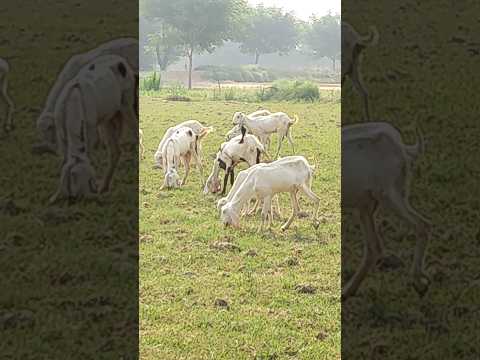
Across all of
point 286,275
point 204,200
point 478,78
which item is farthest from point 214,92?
point 478,78

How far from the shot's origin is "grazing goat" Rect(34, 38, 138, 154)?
1651 millimetres

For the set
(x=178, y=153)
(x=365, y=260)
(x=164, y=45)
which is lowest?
(x=365, y=260)

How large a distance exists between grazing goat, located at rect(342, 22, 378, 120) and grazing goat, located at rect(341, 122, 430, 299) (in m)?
0.07

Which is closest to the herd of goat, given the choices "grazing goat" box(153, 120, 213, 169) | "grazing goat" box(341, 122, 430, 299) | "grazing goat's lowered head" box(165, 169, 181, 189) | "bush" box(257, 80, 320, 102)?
"grazing goat" box(341, 122, 430, 299)

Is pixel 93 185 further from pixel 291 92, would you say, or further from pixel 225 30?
pixel 225 30

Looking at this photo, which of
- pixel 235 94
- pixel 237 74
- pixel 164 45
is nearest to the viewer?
pixel 235 94

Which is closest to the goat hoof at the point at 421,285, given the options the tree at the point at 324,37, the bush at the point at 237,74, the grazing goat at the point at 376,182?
the grazing goat at the point at 376,182

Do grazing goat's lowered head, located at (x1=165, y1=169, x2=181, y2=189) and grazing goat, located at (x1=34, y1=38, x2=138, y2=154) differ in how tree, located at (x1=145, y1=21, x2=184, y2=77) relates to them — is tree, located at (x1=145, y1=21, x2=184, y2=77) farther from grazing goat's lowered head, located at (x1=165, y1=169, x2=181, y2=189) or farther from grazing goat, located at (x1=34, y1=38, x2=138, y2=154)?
grazing goat, located at (x1=34, y1=38, x2=138, y2=154)

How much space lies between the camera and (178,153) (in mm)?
4848

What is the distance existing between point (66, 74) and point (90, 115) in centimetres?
11

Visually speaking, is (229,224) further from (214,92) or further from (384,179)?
(214,92)

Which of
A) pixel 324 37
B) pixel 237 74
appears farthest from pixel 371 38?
pixel 324 37

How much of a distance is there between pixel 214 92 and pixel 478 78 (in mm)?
7472

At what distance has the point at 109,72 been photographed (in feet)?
5.50
